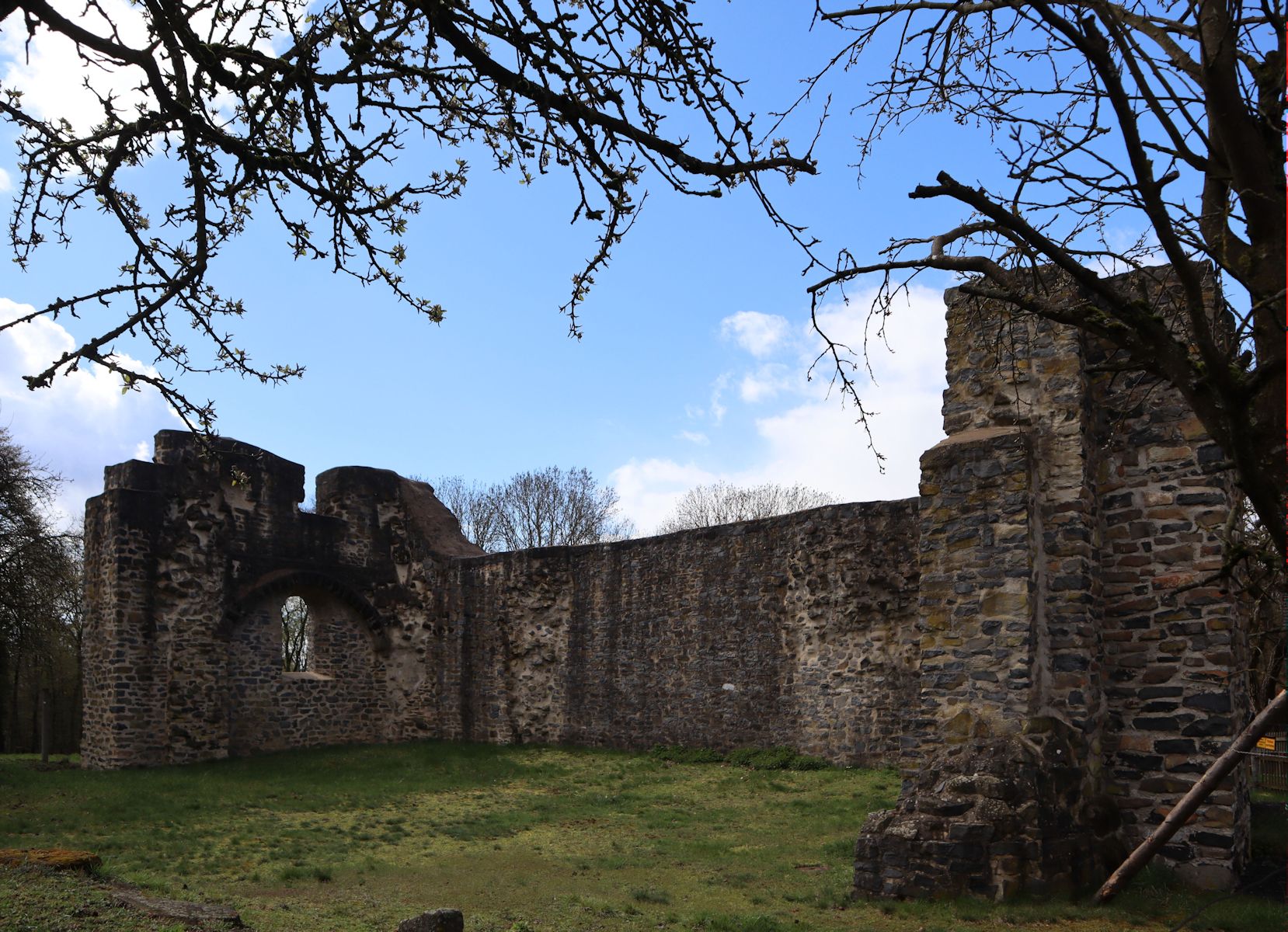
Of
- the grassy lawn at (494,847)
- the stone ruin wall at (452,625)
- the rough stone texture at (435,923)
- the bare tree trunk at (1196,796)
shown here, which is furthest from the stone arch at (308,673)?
the bare tree trunk at (1196,796)

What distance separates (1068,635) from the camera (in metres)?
7.34

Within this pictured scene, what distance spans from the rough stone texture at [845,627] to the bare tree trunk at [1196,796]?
1.22 feet

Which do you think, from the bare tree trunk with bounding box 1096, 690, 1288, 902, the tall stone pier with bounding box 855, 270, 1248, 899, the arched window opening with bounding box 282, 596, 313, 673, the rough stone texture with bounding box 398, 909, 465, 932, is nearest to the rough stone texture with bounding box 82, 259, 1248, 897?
the tall stone pier with bounding box 855, 270, 1248, 899

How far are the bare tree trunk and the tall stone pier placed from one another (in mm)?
353

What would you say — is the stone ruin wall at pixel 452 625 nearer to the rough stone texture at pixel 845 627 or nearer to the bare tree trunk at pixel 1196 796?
the rough stone texture at pixel 845 627

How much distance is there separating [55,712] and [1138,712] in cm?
3355

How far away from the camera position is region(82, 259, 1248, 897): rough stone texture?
7.08 metres

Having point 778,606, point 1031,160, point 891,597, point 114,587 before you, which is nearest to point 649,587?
point 778,606

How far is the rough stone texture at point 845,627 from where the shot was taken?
7082 mm

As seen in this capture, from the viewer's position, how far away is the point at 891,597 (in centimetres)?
1385

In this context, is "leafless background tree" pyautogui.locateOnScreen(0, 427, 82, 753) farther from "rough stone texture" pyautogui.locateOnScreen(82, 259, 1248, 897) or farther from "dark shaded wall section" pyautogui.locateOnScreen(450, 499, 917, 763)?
"dark shaded wall section" pyautogui.locateOnScreen(450, 499, 917, 763)

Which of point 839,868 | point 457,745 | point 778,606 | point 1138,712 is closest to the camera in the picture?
point 1138,712

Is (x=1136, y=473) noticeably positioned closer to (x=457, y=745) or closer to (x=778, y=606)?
(x=778, y=606)

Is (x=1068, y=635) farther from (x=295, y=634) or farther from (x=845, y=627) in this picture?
(x=295, y=634)
